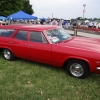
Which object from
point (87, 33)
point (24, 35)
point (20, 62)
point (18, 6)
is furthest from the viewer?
point (18, 6)

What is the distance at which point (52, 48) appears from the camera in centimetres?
445

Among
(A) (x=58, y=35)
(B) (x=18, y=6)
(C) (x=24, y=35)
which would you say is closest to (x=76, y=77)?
(A) (x=58, y=35)

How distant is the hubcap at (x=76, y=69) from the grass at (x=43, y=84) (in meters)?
0.19

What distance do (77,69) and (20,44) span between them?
2.17 m

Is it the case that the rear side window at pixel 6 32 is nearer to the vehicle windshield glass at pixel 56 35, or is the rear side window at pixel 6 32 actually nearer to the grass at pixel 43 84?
the grass at pixel 43 84

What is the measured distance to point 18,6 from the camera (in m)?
44.1

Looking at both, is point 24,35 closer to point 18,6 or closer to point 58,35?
point 58,35

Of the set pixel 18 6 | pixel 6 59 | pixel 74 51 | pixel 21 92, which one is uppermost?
pixel 18 6

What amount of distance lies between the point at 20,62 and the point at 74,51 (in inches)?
94.0

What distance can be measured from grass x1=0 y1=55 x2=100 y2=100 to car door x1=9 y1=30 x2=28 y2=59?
0.51m

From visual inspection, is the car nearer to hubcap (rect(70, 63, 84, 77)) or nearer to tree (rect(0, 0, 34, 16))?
hubcap (rect(70, 63, 84, 77))

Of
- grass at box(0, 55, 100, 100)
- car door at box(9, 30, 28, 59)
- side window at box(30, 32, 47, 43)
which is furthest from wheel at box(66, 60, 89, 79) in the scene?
car door at box(9, 30, 28, 59)

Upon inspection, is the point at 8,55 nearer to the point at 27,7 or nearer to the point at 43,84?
the point at 43,84

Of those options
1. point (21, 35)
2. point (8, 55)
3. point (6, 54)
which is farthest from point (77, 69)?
point (6, 54)
